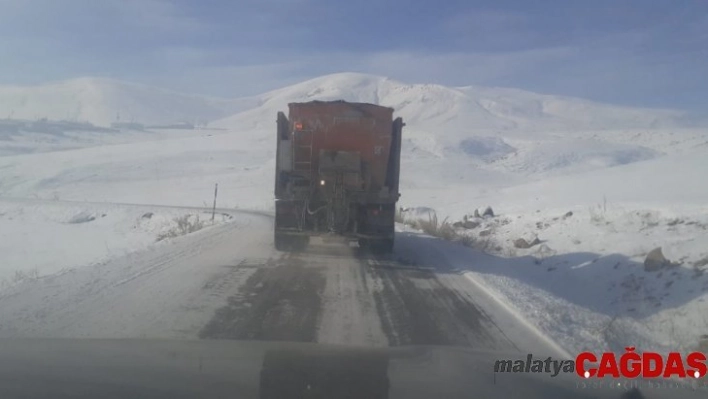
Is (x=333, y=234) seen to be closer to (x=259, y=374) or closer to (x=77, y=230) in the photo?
(x=259, y=374)

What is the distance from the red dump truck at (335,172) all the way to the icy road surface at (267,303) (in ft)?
2.98

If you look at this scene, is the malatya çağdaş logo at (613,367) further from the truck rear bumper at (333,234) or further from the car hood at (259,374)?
the truck rear bumper at (333,234)

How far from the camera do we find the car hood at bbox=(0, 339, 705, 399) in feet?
15.6

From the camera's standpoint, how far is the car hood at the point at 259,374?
4.76m

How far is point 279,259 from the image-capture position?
14508 millimetres

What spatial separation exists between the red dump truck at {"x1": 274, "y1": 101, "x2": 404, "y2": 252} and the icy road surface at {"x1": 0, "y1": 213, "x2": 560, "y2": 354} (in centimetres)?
91

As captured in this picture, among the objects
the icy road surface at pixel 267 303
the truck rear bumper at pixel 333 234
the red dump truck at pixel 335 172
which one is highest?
the red dump truck at pixel 335 172

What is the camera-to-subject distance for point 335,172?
15.0 meters

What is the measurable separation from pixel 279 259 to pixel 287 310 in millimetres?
5667

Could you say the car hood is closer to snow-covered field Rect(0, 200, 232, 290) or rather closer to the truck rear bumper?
the truck rear bumper

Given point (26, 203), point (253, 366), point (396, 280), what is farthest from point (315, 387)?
point (26, 203)

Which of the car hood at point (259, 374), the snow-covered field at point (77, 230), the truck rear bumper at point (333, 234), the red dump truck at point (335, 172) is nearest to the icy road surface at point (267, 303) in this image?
the truck rear bumper at point (333, 234)

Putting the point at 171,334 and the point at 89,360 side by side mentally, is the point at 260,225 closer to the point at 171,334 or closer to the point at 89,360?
the point at 171,334

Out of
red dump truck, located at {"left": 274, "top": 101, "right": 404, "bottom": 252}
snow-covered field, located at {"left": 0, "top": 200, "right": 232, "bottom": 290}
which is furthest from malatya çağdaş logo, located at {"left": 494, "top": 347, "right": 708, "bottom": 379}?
snow-covered field, located at {"left": 0, "top": 200, "right": 232, "bottom": 290}
